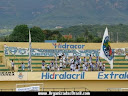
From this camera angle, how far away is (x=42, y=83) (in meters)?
30.5

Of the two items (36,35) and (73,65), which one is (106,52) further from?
(36,35)

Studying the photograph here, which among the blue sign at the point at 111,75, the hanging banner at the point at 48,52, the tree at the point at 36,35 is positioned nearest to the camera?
the blue sign at the point at 111,75

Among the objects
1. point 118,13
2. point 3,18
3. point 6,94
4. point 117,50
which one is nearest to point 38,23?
point 3,18

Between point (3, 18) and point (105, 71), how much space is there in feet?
561

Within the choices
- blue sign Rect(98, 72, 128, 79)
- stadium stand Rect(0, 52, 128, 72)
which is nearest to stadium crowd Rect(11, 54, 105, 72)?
stadium stand Rect(0, 52, 128, 72)

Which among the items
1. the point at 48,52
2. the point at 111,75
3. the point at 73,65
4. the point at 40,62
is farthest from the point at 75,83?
the point at 48,52

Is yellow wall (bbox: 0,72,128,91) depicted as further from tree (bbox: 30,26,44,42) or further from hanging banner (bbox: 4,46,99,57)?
Result: tree (bbox: 30,26,44,42)

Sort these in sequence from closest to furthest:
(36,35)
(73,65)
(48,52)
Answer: (73,65), (48,52), (36,35)

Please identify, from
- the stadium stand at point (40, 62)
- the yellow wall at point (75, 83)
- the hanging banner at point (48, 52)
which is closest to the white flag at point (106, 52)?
the stadium stand at point (40, 62)

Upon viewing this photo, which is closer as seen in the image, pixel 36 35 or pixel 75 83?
pixel 75 83

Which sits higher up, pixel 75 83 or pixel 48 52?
pixel 48 52

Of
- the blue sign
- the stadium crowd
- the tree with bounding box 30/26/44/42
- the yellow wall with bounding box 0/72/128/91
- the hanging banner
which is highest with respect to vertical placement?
the tree with bounding box 30/26/44/42

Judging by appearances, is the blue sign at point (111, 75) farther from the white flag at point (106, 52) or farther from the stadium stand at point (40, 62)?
the stadium stand at point (40, 62)

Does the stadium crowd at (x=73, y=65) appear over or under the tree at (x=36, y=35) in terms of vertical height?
under
